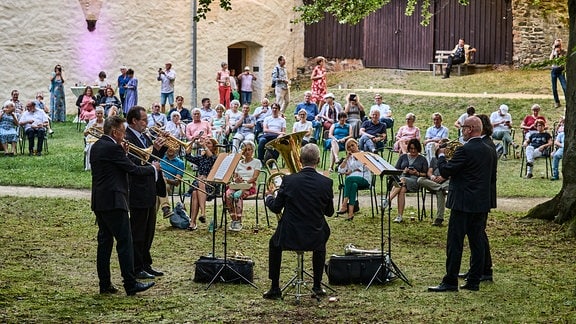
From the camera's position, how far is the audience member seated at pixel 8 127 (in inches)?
911

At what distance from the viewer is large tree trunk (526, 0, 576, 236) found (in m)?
15.2

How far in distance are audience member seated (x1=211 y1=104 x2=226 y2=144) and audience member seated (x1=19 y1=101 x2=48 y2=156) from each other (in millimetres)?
3702

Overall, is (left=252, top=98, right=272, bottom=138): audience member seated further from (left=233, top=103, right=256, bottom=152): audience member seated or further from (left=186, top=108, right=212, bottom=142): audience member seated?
(left=186, top=108, right=212, bottom=142): audience member seated

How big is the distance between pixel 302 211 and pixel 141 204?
1.97 m

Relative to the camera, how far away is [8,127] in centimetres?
2328

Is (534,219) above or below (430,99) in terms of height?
below

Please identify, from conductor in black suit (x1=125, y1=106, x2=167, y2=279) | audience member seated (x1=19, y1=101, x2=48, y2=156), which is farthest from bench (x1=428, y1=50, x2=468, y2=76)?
conductor in black suit (x1=125, y1=106, x2=167, y2=279)

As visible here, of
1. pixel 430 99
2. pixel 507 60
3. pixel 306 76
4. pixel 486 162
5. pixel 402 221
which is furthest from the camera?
pixel 306 76

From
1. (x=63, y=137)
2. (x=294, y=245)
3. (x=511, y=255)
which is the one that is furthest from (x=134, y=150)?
(x=63, y=137)

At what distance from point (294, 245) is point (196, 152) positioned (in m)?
10.3

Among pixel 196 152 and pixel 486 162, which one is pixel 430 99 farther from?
pixel 486 162

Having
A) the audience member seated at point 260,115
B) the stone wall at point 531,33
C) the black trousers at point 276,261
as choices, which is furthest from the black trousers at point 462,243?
the stone wall at point 531,33

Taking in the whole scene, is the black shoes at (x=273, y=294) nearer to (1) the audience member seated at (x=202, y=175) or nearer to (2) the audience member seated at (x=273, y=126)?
(1) the audience member seated at (x=202, y=175)

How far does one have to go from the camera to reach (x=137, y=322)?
9422 millimetres
